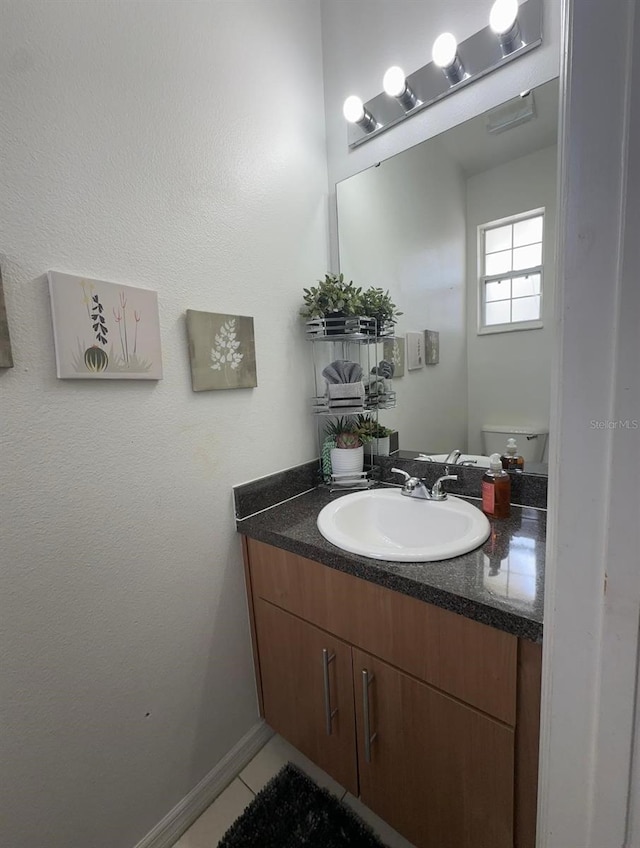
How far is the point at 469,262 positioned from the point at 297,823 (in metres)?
1.78

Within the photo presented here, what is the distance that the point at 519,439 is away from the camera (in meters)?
1.18

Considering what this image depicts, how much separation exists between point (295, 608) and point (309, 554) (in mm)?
222

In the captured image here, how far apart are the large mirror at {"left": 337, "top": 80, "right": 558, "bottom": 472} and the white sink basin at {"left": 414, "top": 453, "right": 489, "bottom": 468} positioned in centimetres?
1

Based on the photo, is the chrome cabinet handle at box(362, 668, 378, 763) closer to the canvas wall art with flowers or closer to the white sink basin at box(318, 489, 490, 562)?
the white sink basin at box(318, 489, 490, 562)

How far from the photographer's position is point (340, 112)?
54.9 inches

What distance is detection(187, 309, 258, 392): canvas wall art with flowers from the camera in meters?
1.03

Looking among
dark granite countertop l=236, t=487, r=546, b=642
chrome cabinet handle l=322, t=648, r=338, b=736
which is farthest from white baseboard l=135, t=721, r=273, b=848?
dark granite countertop l=236, t=487, r=546, b=642

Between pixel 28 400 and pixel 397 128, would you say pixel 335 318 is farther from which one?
pixel 28 400

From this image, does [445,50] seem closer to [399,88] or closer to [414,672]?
[399,88]

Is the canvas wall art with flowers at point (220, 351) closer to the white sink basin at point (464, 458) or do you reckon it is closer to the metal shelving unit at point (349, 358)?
the metal shelving unit at point (349, 358)

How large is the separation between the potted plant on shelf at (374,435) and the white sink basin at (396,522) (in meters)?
0.22

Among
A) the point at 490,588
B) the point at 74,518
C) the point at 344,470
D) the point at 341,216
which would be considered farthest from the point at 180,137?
the point at 490,588

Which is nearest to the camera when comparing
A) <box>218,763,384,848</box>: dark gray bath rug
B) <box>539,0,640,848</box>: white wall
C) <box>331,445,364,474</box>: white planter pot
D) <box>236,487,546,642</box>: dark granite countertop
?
<box>539,0,640,848</box>: white wall

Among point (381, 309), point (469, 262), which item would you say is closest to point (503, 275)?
point (469, 262)
